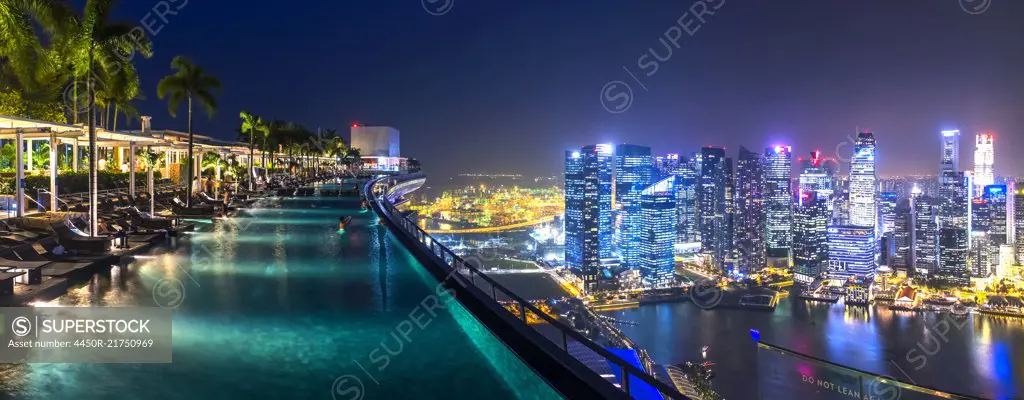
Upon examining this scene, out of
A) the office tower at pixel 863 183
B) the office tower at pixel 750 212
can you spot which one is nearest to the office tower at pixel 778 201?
the office tower at pixel 750 212

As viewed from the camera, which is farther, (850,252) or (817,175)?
(817,175)

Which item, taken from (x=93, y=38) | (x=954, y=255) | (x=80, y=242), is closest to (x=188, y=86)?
(x=93, y=38)

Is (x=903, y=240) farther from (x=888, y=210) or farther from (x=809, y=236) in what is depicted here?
(x=888, y=210)

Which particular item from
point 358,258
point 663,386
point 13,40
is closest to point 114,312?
point 358,258

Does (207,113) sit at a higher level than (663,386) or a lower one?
higher

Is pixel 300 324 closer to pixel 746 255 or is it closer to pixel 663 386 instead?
pixel 663 386

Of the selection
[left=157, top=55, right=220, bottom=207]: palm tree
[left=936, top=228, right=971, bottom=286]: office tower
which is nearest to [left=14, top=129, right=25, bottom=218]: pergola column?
[left=157, top=55, right=220, bottom=207]: palm tree

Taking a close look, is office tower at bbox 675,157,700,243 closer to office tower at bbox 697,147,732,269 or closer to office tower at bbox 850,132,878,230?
office tower at bbox 697,147,732,269
